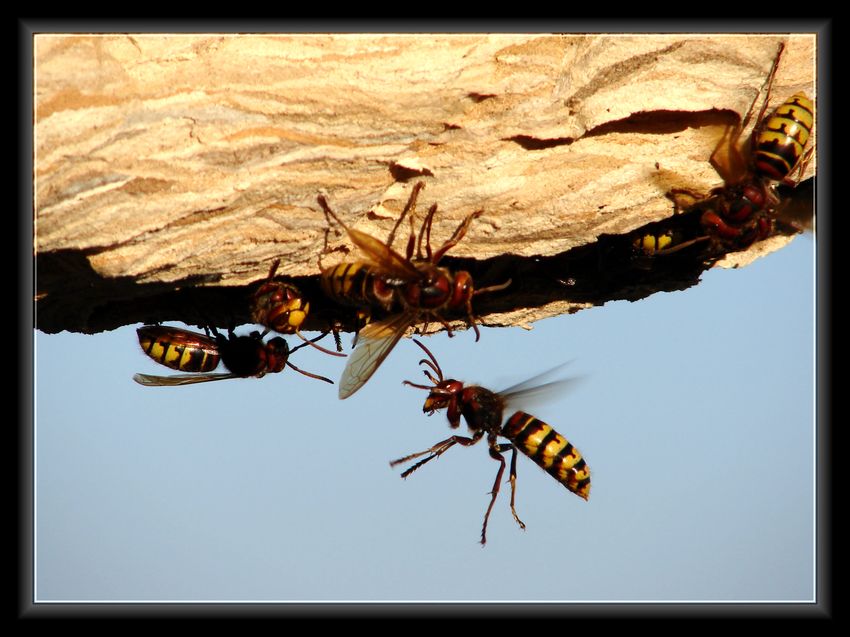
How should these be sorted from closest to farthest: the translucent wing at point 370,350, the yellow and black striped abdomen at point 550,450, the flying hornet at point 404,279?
the flying hornet at point 404,279 → the translucent wing at point 370,350 → the yellow and black striped abdomen at point 550,450

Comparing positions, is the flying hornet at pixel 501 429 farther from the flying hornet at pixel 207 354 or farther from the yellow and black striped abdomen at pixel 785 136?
the yellow and black striped abdomen at pixel 785 136

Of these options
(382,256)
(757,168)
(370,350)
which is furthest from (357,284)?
(757,168)

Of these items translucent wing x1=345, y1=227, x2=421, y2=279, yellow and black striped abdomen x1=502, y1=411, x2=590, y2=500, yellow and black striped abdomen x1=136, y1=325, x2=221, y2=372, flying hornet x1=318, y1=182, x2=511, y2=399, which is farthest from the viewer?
yellow and black striped abdomen x1=502, y1=411, x2=590, y2=500

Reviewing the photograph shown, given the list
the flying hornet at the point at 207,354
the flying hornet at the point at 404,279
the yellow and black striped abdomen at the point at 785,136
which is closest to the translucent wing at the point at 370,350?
the flying hornet at the point at 404,279

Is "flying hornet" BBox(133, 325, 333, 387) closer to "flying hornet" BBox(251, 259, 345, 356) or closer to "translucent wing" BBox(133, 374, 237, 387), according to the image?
"translucent wing" BBox(133, 374, 237, 387)

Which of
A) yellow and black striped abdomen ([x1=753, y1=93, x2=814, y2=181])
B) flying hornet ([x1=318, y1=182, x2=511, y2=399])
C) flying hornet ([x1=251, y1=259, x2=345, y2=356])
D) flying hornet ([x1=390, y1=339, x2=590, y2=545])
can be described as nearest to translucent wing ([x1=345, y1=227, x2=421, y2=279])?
flying hornet ([x1=318, y1=182, x2=511, y2=399])
